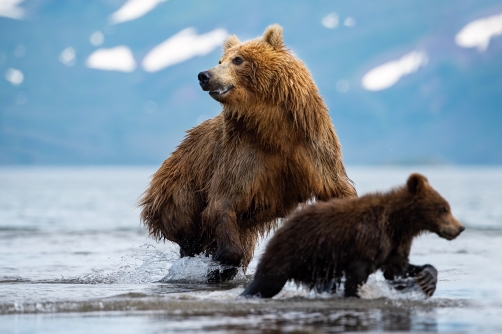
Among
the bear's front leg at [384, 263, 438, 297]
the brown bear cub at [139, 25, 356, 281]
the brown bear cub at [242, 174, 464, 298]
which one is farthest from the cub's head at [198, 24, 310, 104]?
the bear's front leg at [384, 263, 438, 297]

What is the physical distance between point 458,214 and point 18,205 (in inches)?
467

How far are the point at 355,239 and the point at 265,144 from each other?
195 centimetres

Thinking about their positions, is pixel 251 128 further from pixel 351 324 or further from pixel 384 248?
pixel 351 324

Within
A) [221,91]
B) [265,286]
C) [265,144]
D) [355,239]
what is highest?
[221,91]

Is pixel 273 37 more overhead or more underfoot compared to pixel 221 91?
more overhead

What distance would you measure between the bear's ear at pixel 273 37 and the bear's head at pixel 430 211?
7.28ft

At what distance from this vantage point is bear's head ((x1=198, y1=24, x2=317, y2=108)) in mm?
8703

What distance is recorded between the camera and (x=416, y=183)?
740cm

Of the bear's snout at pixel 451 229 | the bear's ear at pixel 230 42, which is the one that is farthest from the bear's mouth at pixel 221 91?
the bear's snout at pixel 451 229

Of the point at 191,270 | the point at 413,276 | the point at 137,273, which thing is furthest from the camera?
the point at 137,273

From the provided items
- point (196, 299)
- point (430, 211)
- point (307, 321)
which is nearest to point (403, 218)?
point (430, 211)

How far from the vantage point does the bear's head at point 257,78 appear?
870 centimetres

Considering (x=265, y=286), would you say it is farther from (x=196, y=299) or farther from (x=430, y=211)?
(x=430, y=211)

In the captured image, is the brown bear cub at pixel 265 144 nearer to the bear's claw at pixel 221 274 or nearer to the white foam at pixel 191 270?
the bear's claw at pixel 221 274
